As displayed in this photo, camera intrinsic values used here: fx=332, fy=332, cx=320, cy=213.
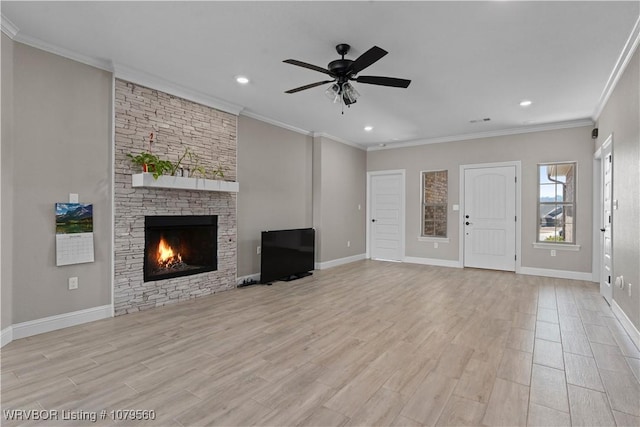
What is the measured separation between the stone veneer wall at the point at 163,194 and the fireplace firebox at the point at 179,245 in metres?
0.07

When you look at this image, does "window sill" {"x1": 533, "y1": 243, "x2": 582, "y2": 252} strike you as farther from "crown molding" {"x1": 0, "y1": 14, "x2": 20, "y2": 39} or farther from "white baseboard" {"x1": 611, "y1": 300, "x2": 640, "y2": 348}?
"crown molding" {"x1": 0, "y1": 14, "x2": 20, "y2": 39}

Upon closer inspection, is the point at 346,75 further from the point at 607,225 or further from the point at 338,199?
the point at 338,199

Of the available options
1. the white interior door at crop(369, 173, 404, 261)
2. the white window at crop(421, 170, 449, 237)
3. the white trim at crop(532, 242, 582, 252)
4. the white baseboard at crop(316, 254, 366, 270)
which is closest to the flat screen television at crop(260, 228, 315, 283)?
the white baseboard at crop(316, 254, 366, 270)

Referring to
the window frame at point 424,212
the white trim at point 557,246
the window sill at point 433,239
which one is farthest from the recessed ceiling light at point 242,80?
the white trim at point 557,246

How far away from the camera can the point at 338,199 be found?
7125 millimetres

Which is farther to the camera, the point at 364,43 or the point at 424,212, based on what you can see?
the point at 424,212

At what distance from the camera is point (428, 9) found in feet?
8.37

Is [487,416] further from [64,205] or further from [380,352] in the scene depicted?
[64,205]

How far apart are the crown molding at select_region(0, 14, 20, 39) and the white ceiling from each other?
2 cm

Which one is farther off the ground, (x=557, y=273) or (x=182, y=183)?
(x=182, y=183)

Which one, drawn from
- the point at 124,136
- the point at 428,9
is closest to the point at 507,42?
the point at 428,9

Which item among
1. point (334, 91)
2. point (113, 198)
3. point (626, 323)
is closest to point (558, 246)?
point (626, 323)

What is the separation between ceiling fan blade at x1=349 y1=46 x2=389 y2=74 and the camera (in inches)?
100

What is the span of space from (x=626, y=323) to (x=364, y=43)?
3.72m
